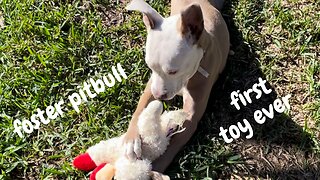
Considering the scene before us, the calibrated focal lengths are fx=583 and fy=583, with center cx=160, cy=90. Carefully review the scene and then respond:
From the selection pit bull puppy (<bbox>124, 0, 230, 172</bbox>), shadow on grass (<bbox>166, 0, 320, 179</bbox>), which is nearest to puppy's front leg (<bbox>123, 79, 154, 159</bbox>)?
pit bull puppy (<bbox>124, 0, 230, 172</bbox>)

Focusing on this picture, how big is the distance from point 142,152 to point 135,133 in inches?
3.5

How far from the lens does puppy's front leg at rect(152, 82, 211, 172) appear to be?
2621mm

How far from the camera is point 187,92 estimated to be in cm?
270

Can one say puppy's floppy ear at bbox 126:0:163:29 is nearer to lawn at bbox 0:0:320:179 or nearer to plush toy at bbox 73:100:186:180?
plush toy at bbox 73:100:186:180

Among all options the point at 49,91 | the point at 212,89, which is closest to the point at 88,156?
the point at 49,91

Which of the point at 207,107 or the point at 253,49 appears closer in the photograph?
the point at 207,107

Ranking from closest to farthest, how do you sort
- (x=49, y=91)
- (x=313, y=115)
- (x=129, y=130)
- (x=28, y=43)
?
(x=129, y=130) < (x=313, y=115) < (x=49, y=91) < (x=28, y=43)

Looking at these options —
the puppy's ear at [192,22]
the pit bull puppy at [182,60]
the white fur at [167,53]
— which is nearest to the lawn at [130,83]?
the pit bull puppy at [182,60]

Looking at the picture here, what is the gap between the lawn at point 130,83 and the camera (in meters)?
2.73

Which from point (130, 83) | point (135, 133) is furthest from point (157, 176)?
point (130, 83)

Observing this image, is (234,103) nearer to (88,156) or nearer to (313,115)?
(313,115)

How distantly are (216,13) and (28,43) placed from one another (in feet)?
3.49

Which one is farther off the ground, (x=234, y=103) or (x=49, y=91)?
(x=49, y=91)

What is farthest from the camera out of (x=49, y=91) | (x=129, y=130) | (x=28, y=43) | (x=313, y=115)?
(x=28, y=43)
